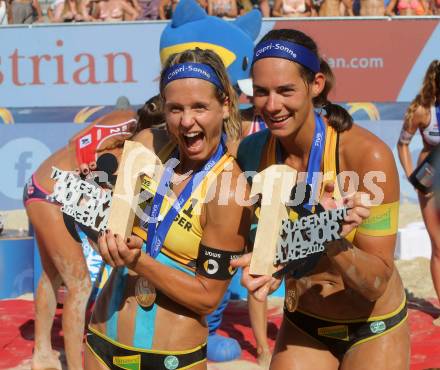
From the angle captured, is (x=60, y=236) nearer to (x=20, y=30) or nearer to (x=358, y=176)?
(x=358, y=176)

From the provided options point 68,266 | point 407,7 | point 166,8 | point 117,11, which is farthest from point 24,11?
point 68,266

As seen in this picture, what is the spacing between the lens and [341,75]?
32.8 feet

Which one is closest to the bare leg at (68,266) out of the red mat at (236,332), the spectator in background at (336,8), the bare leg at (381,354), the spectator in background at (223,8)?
the red mat at (236,332)

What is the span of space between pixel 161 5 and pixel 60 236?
687 cm

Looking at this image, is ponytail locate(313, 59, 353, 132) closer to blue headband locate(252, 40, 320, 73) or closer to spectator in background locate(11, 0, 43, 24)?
blue headband locate(252, 40, 320, 73)

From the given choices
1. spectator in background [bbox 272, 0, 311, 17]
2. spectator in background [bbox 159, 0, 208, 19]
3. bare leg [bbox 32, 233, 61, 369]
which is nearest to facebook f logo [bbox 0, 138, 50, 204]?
spectator in background [bbox 159, 0, 208, 19]

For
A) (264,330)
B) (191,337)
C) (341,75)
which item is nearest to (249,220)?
(191,337)

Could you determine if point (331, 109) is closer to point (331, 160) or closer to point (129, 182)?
point (331, 160)

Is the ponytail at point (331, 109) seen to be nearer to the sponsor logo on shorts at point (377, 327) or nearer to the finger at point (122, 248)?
the sponsor logo on shorts at point (377, 327)

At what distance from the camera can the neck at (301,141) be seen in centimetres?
287

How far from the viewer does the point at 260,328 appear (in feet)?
17.1

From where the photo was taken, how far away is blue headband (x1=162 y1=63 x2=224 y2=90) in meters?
2.72

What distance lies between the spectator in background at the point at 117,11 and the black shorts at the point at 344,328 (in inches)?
332

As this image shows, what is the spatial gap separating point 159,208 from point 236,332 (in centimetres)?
344
